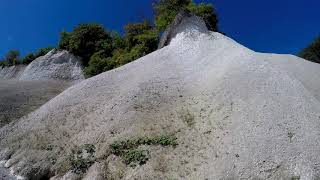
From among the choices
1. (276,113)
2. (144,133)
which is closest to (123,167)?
(144,133)

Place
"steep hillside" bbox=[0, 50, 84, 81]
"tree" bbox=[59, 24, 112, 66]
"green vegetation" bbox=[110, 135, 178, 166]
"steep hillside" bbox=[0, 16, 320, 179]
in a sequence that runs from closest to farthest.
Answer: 1. "steep hillside" bbox=[0, 16, 320, 179]
2. "green vegetation" bbox=[110, 135, 178, 166]
3. "steep hillside" bbox=[0, 50, 84, 81]
4. "tree" bbox=[59, 24, 112, 66]

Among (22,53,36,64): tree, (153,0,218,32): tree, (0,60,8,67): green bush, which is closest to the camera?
(153,0,218,32): tree

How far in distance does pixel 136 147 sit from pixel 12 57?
39.3 m

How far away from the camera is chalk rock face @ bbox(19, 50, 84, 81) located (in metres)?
45.0

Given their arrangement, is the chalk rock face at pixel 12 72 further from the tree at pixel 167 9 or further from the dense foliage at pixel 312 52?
the dense foliage at pixel 312 52

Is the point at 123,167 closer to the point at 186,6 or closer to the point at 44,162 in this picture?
the point at 44,162

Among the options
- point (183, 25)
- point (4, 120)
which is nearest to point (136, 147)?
point (4, 120)

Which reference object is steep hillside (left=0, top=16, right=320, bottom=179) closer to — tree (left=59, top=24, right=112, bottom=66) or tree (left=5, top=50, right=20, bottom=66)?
tree (left=59, top=24, right=112, bottom=66)

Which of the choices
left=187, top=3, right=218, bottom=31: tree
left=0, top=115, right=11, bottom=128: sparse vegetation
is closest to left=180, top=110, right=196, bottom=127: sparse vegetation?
left=0, top=115, right=11, bottom=128: sparse vegetation

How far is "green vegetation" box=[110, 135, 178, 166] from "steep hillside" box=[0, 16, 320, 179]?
0.15 ft

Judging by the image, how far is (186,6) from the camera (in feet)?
110

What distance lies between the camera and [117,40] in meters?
41.8

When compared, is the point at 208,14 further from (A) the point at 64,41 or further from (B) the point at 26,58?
Result: (B) the point at 26,58

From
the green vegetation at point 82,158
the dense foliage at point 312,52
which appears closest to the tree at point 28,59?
the green vegetation at point 82,158
